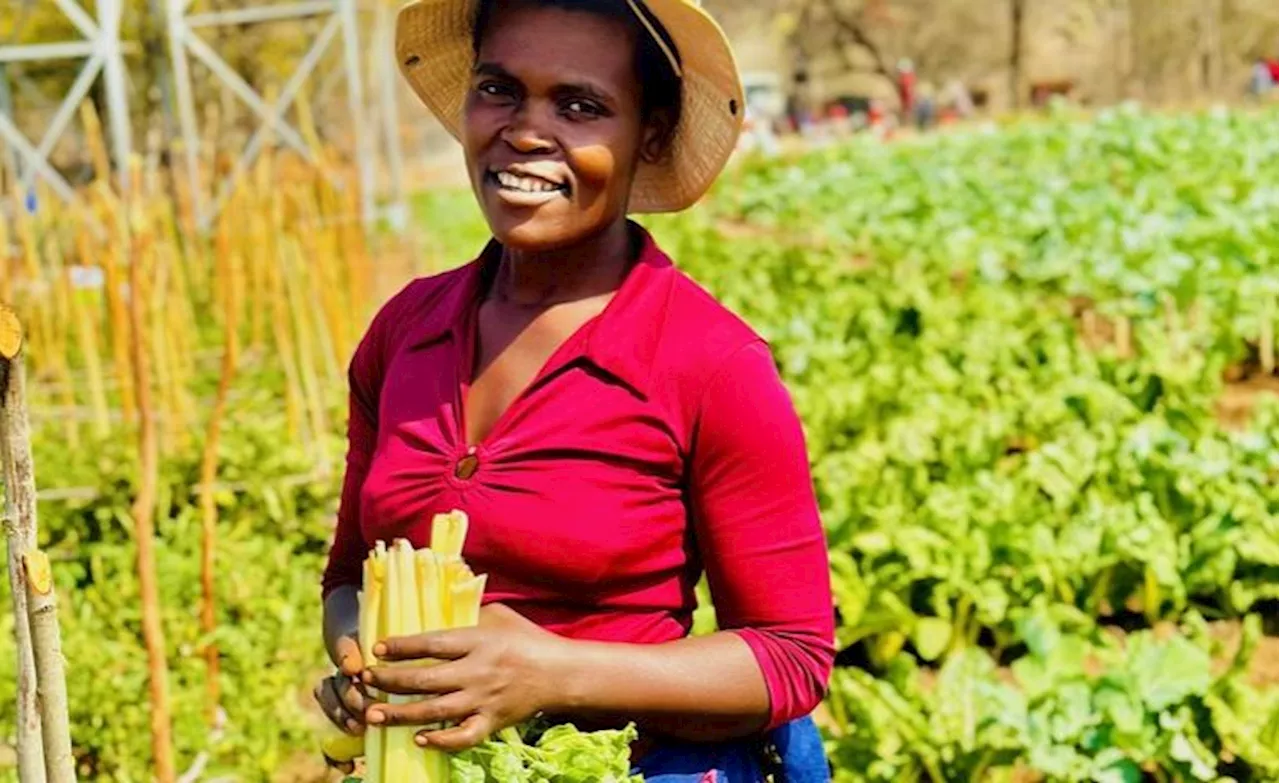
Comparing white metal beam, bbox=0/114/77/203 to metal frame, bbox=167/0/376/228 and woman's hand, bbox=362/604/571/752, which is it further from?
woman's hand, bbox=362/604/571/752

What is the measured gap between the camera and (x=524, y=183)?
2021 millimetres

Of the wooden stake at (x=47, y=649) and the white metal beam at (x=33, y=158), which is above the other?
the white metal beam at (x=33, y=158)

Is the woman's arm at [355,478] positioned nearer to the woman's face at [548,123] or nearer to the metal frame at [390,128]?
the woman's face at [548,123]

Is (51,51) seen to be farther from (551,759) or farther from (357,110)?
(551,759)

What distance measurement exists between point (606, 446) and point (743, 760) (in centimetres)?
40

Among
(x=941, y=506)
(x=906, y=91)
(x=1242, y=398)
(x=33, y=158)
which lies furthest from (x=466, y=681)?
(x=906, y=91)

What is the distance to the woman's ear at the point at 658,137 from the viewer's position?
7.20 feet

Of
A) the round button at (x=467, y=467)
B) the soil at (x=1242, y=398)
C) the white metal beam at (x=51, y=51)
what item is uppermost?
the white metal beam at (x=51, y=51)

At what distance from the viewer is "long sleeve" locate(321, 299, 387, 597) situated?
2.28 meters

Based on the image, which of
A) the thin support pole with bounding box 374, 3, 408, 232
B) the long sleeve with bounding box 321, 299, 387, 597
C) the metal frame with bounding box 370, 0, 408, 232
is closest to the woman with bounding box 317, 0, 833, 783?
the long sleeve with bounding box 321, 299, 387, 597

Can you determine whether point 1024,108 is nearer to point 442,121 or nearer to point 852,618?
point 852,618

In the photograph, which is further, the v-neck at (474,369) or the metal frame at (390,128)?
the metal frame at (390,128)

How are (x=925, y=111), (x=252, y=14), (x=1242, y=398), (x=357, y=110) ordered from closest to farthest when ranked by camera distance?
(x=1242, y=398) < (x=357, y=110) < (x=252, y=14) < (x=925, y=111)

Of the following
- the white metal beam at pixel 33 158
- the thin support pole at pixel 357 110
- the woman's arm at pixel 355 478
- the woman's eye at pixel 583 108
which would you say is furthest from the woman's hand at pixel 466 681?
the thin support pole at pixel 357 110
